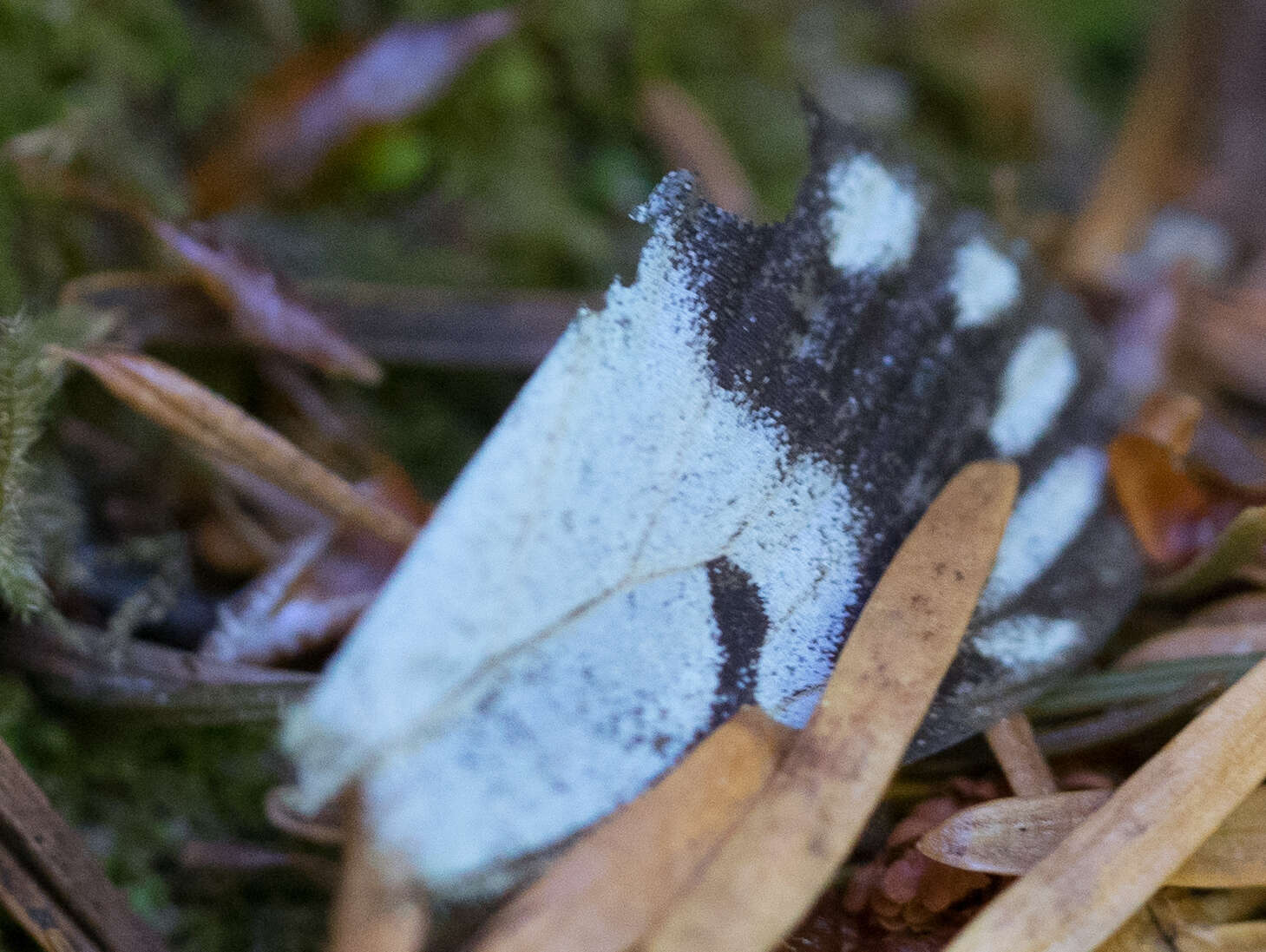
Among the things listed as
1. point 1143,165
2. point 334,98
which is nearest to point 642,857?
point 334,98

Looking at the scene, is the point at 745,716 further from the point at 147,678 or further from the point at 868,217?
the point at 147,678

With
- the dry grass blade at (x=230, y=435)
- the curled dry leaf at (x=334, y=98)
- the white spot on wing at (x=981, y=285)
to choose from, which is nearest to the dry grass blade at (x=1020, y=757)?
the white spot on wing at (x=981, y=285)

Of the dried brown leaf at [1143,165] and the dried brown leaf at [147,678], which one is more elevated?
the dried brown leaf at [1143,165]

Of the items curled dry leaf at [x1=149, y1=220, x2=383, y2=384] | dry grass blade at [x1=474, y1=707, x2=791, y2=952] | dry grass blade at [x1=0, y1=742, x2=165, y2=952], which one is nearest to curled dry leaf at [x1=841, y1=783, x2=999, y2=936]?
dry grass blade at [x1=474, y1=707, x2=791, y2=952]

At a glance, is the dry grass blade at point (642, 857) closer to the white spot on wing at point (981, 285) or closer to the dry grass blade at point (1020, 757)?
the dry grass blade at point (1020, 757)

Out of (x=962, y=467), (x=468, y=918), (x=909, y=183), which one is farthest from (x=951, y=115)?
(x=468, y=918)

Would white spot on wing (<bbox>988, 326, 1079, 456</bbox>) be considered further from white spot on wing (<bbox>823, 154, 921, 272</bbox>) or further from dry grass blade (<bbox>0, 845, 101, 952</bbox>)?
dry grass blade (<bbox>0, 845, 101, 952</bbox>)

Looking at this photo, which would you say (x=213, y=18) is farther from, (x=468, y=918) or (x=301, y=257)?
(x=468, y=918)
